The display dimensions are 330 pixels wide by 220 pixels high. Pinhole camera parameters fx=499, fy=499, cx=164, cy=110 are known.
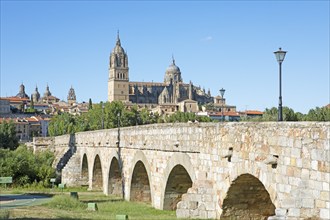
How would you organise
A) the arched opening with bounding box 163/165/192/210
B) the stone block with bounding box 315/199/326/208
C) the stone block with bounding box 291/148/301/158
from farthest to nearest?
the arched opening with bounding box 163/165/192/210 < the stone block with bounding box 291/148/301/158 < the stone block with bounding box 315/199/326/208

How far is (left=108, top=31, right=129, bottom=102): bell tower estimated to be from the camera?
517 ft

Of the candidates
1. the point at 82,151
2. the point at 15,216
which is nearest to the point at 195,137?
the point at 15,216

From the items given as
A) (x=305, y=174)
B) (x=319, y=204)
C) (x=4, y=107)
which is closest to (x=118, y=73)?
(x=4, y=107)

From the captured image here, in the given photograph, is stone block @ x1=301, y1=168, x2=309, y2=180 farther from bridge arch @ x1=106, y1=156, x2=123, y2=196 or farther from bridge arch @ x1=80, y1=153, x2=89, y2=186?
bridge arch @ x1=80, y1=153, x2=89, y2=186

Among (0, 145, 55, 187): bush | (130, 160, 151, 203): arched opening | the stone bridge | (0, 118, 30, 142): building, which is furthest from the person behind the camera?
(0, 118, 30, 142): building

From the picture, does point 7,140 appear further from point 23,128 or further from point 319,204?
point 23,128

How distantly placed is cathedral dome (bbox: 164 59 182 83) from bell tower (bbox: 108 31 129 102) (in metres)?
29.1

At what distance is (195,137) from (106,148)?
1411cm

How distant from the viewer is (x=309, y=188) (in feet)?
27.9

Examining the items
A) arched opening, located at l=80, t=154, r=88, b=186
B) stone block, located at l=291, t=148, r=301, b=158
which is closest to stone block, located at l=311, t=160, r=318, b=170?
stone block, located at l=291, t=148, r=301, b=158

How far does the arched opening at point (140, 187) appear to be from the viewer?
73.4ft

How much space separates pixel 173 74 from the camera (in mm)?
186750

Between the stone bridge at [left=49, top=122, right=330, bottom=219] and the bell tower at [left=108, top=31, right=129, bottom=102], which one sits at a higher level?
the bell tower at [left=108, top=31, right=129, bottom=102]

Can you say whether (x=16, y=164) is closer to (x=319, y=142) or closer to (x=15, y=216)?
(x=15, y=216)
